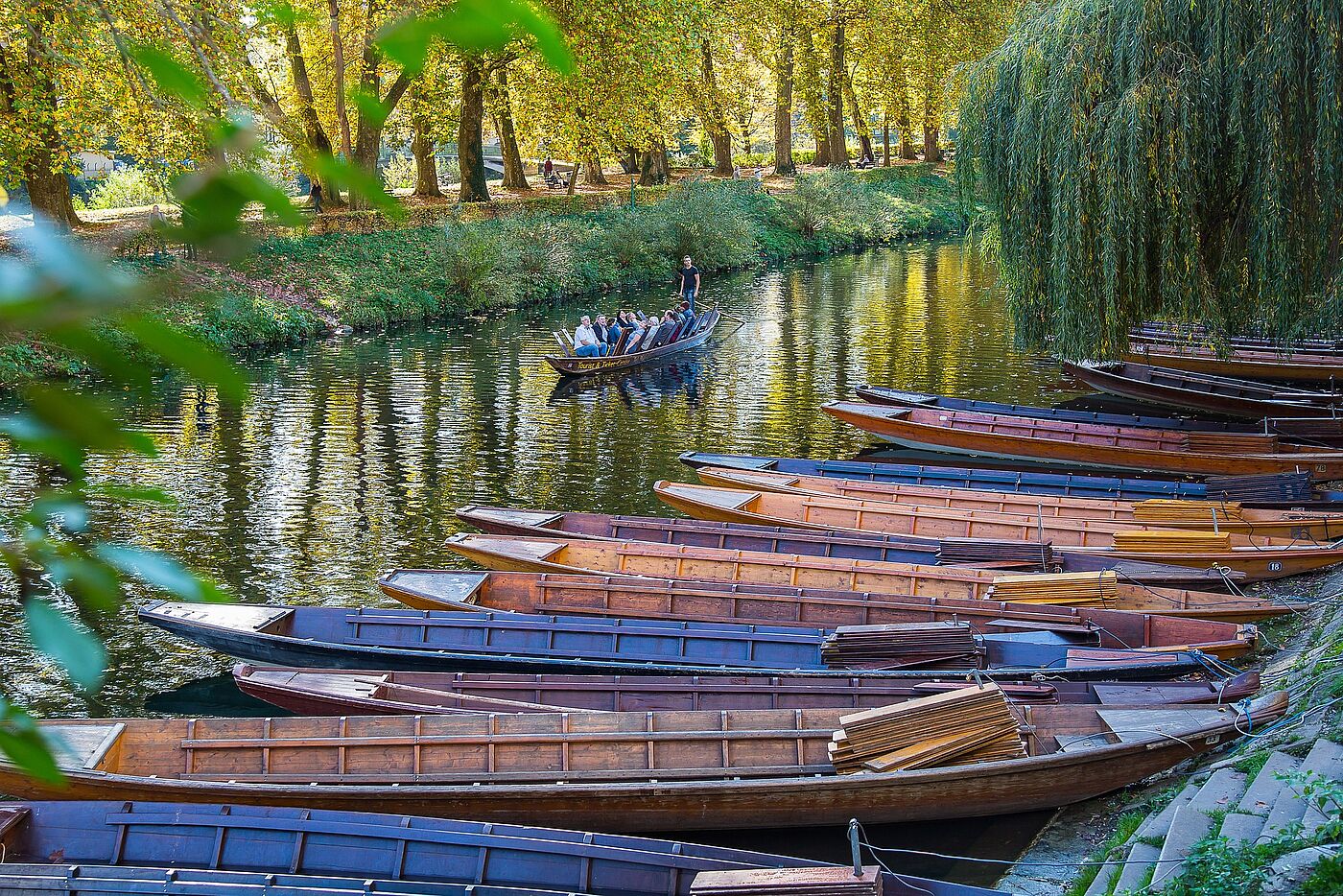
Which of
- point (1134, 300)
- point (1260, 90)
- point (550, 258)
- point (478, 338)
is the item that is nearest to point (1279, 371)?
point (1134, 300)

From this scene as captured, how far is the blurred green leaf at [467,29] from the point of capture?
4.37 ft

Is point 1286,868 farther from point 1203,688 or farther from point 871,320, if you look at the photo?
point 871,320

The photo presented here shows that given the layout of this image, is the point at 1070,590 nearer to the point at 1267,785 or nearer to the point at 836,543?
the point at 836,543

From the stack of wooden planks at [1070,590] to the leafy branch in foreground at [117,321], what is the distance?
11206mm

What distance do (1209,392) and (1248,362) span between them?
3832mm

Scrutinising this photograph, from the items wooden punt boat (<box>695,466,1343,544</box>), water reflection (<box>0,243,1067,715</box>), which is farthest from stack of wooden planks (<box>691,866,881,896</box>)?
wooden punt boat (<box>695,466,1343,544</box>)

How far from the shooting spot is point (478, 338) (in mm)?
32312

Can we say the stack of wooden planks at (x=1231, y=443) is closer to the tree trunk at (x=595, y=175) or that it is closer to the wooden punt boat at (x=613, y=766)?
the wooden punt boat at (x=613, y=766)

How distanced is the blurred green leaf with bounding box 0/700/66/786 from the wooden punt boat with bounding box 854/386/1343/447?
19616mm

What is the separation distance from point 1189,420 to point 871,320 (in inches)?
582

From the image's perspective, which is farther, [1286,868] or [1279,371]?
[1279,371]

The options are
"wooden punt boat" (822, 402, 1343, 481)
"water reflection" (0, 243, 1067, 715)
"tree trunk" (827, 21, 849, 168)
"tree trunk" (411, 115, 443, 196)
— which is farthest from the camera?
"tree trunk" (827, 21, 849, 168)

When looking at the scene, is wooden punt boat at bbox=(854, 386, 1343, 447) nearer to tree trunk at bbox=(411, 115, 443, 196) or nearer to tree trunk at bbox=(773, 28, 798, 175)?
tree trunk at bbox=(411, 115, 443, 196)

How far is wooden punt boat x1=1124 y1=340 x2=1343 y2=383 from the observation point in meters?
24.2
